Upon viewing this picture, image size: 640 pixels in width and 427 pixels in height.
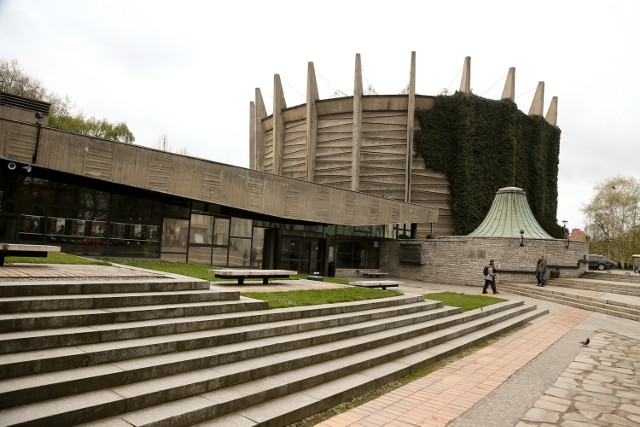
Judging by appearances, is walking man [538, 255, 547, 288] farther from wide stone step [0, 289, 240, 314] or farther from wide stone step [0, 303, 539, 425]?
wide stone step [0, 289, 240, 314]

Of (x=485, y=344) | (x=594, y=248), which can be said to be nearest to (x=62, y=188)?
(x=485, y=344)

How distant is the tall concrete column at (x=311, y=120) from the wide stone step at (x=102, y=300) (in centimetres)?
2782

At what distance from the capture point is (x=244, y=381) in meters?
5.04

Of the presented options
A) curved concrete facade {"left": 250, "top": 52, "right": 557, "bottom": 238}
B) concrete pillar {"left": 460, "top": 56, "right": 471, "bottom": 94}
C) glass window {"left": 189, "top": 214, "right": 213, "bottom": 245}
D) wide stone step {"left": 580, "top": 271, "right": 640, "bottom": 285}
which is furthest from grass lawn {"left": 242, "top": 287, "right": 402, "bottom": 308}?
concrete pillar {"left": 460, "top": 56, "right": 471, "bottom": 94}

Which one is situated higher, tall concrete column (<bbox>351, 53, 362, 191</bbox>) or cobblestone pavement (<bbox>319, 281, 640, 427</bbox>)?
tall concrete column (<bbox>351, 53, 362, 191</bbox>)

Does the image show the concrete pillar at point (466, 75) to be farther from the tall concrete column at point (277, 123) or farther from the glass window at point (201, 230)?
the glass window at point (201, 230)

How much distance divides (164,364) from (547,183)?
41.8 meters

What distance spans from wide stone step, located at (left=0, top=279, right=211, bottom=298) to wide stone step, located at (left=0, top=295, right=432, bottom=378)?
0.95 meters

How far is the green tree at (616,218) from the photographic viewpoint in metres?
50.0

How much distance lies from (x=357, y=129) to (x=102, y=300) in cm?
2871

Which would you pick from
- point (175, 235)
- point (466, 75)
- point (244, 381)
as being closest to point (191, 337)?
point (244, 381)

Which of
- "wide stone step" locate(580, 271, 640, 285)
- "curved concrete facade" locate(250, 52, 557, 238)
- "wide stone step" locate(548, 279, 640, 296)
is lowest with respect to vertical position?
"wide stone step" locate(548, 279, 640, 296)

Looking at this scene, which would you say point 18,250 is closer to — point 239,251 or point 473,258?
point 239,251

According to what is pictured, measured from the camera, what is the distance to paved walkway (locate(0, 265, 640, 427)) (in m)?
4.96
